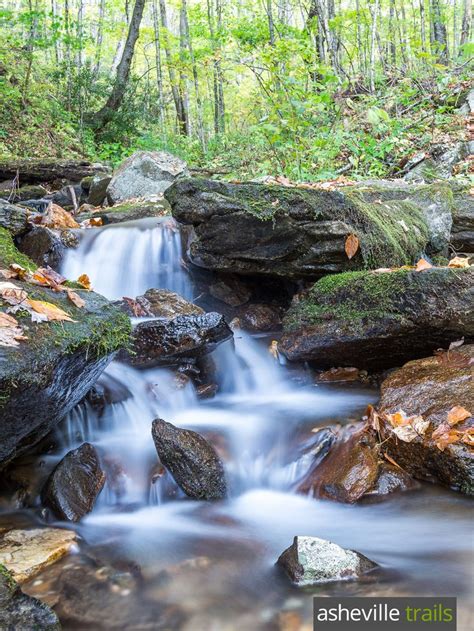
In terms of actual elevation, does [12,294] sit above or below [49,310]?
above

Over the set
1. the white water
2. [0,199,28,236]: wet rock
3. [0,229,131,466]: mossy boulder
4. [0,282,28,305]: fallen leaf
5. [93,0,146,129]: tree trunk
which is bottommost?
the white water

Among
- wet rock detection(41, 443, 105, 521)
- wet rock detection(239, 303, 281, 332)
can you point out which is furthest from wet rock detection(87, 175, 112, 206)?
wet rock detection(41, 443, 105, 521)

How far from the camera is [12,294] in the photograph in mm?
3084

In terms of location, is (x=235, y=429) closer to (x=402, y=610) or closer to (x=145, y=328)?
(x=145, y=328)

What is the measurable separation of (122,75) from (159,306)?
12.1m

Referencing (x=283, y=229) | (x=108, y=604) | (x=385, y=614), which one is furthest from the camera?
(x=283, y=229)

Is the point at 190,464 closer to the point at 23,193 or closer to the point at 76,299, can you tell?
the point at 76,299

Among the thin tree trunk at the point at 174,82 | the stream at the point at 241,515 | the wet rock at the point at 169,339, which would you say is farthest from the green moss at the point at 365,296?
the thin tree trunk at the point at 174,82

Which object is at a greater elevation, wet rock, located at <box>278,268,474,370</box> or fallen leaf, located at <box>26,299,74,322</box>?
fallen leaf, located at <box>26,299,74,322</box>

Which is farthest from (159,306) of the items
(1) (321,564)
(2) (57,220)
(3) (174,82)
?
(3) (174,82)

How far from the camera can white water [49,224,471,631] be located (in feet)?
9.07

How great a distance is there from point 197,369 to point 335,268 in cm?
189

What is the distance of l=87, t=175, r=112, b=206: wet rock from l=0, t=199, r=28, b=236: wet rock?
14.8 feet

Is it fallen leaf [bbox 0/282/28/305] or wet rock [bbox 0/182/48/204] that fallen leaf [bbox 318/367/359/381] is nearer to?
fallen leaf [bbox 0/282/28/305]
